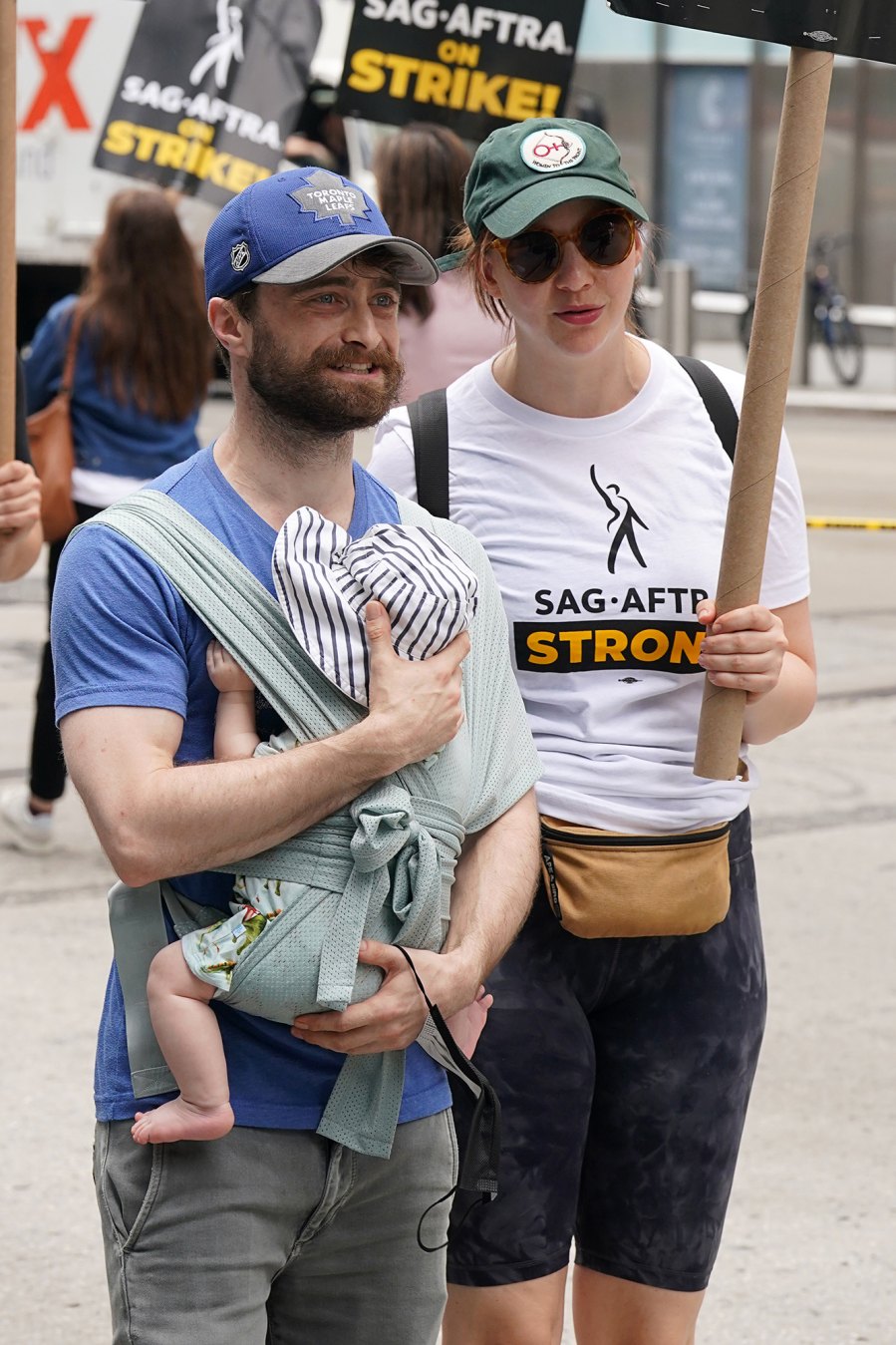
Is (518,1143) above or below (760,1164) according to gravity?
above

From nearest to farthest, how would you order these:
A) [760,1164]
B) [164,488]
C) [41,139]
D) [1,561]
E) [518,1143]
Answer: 1. [164,488]
2. [518,1143]
3. [1,561]
4. [760,1164]
5. [41,139]

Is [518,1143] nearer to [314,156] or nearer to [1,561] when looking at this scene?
[1,561]

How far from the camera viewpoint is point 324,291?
2348mm

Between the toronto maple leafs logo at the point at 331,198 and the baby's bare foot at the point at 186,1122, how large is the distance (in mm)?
1010

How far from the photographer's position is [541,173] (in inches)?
108

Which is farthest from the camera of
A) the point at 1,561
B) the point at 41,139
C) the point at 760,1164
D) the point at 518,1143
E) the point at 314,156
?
the point at 41,139

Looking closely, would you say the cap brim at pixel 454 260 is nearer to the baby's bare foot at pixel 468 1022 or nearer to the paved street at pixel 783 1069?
the baby's bare foot at pixel 468 1022

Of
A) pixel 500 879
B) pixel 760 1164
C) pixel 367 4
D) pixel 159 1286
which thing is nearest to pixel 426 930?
pixel 500 879

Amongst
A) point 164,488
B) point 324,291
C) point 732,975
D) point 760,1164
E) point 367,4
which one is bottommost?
point 760,1164

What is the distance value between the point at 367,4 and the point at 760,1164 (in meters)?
4.47

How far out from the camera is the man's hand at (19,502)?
3.47 m

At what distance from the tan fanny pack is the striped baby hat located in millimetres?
564

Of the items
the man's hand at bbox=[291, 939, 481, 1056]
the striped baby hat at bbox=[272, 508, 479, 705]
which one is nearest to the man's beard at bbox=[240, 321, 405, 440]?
the striped baby hat at bbox=[272, 508, 479, 705]

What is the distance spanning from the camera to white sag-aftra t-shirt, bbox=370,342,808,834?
2.82 meters
